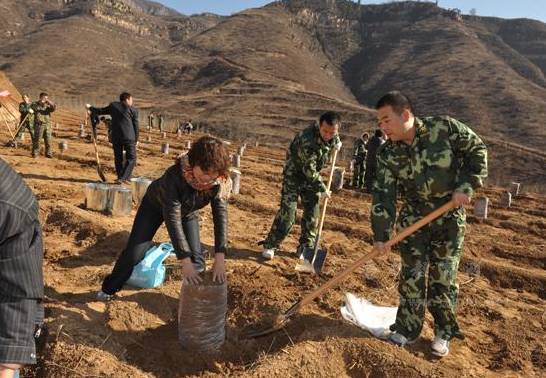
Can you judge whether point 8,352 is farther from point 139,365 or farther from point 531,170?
point 531,170

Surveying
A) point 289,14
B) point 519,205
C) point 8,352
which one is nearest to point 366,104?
point 289,14

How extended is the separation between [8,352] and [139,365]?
71.6 inches

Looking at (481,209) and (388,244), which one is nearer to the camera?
(388,244)

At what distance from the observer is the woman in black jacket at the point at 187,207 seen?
2.67 meters

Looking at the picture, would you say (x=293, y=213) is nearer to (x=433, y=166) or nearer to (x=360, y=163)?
(x=433, y=166)

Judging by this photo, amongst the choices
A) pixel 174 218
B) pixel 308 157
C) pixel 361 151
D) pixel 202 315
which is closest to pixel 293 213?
pixel 308 157

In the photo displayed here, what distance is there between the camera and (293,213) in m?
5.14

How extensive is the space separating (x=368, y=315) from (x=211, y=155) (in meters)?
2.11

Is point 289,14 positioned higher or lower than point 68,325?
higher

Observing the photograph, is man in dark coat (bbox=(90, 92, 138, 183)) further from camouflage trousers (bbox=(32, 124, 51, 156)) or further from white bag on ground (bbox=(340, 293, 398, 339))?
white bag on ground (bbox=(340, 293, 398, 339))

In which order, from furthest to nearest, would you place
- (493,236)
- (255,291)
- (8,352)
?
(493,236)
(255,291)
(8,352)

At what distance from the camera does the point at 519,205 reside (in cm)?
1162

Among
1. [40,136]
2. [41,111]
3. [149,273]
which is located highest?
[41,111]

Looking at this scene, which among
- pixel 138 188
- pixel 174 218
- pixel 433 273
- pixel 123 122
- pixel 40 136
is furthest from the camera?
pixel 40 136
